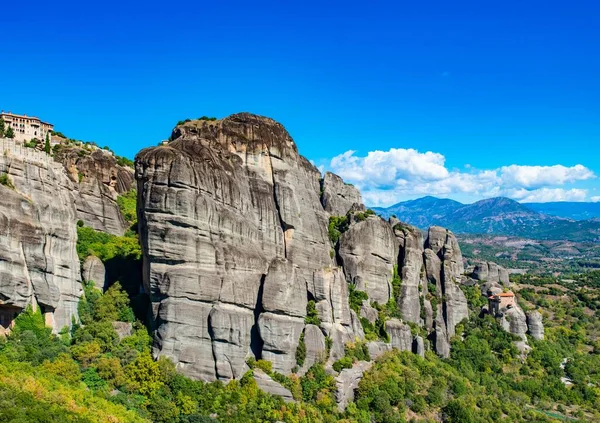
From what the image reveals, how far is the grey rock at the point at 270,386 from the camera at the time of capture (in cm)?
4362

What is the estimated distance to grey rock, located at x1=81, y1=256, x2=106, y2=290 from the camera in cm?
4806

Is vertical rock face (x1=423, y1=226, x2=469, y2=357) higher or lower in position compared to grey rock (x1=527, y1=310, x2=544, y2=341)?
higher

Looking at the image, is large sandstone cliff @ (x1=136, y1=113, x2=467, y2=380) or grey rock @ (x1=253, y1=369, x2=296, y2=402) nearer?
large sandstone cliff @ (x1=136, y1=113, x2=467, y2=380)

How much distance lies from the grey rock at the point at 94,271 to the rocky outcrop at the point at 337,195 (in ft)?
104

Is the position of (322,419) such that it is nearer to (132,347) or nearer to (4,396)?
(132,347)

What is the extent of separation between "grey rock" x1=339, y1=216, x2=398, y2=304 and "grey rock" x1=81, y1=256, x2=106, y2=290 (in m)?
24.3

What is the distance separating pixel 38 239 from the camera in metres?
41.0

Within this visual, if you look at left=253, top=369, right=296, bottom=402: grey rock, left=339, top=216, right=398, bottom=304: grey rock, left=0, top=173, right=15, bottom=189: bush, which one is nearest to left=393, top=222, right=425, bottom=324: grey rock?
left=339, top=216, right=398, bottom=304: grey rock

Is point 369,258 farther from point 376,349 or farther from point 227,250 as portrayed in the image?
point 227,250

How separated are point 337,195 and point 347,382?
105 feet

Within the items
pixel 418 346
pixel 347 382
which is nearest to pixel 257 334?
pixel 347 382

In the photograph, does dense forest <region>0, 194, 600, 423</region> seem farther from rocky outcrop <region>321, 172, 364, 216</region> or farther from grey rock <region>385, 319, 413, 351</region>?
rocky outcrop <region>321, 172, 364, 216</region>

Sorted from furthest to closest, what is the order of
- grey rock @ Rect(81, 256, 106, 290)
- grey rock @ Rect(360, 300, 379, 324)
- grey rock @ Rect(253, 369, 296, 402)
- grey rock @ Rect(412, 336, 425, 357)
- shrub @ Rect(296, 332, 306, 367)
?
grey rock @ Rect(412, 336, 425, 357)
grey rock @ Rect(360, 300, 379, 324)
grey rock @ Rect(81, 256, 106, 290)
shrub @ Rect(296, 332, 306, 367)
grey rock @ Rect(253, 369, 296, 402)

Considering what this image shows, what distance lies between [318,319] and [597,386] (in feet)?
125
